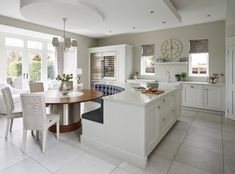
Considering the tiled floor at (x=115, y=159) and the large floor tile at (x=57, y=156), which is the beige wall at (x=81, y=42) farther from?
the large floor tile at (x=57, y=156)

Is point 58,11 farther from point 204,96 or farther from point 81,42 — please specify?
point 204,96

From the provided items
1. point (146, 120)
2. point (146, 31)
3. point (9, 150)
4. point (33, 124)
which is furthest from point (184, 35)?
point (9, 150)

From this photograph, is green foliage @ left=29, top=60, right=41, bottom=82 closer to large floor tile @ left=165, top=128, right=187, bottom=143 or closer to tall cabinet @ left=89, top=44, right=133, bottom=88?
tall cabinet @ left=89, top=44, right=133, bottom=88

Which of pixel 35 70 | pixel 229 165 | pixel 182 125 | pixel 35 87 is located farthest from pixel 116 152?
pixel 35 70

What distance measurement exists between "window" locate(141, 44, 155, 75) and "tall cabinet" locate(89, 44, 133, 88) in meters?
0.47

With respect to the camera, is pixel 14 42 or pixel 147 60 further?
pixel 147 60

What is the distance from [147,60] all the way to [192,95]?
7.15 ft

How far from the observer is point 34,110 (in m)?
2.30

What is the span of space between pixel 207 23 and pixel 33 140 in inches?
221

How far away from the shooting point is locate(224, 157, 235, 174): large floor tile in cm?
192

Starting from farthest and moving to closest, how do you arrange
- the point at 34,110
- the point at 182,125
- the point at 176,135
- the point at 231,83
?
the point at 231,83, the point at 182,125, the point at 176,135, the point at 34,110

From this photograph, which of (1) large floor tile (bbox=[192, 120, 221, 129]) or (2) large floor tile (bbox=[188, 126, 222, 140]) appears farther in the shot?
(1) large floor tile (bbox=[192, 120, 221, 129])

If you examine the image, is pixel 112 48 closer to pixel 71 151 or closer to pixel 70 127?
pixel 70 127

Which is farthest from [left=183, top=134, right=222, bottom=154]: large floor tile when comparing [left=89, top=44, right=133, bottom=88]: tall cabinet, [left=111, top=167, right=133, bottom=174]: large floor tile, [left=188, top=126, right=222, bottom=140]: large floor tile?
[left=89, top=44, right=133, bottom=88]: tall cabinet
